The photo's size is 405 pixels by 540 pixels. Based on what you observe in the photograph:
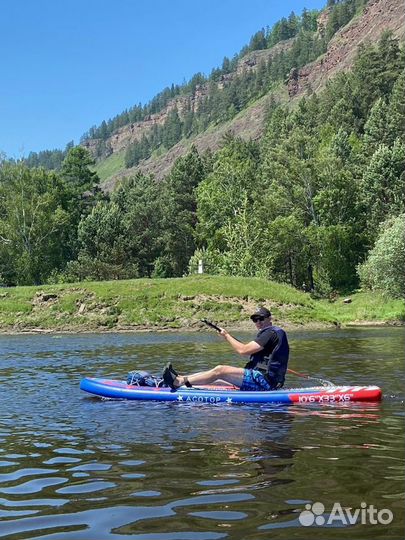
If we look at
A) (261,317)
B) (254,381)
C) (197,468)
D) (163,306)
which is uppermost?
(163,306)

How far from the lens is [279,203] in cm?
7019

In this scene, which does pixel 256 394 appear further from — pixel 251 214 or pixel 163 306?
pixel 251 214

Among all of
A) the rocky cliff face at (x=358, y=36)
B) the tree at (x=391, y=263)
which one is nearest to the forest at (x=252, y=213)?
the tree at (x=391, y=263)

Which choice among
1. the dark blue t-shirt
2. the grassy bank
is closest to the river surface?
the dark blue t-shirt

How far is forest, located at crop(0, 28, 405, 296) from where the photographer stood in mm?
66125

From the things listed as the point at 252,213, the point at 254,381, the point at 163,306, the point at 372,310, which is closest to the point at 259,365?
the point at 254,381

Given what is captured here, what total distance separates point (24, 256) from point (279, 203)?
3066 centimetres

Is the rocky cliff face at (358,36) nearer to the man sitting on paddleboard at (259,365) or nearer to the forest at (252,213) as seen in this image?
the forest at (252,213)

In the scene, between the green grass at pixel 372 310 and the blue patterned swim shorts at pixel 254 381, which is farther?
the green grass at pixel 372 310

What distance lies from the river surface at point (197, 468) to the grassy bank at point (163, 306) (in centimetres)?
2940

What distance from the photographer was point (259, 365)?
14953 millimetres

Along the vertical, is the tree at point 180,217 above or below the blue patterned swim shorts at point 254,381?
above

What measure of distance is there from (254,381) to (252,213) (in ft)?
197

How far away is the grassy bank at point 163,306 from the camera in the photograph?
153ft
